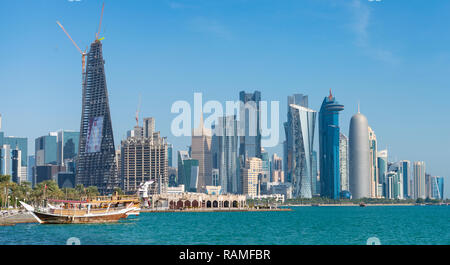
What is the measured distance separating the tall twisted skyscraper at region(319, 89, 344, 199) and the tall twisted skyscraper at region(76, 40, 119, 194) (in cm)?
5150

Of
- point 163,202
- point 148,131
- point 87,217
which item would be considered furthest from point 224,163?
point 87,217

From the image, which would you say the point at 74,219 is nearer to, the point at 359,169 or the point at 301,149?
the point at 359,169

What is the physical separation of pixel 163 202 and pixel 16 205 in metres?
54.1

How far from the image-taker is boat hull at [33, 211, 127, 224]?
4225 centimetres

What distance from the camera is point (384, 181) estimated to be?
184 meters

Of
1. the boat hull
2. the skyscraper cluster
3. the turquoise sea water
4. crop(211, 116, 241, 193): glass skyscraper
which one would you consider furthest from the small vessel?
crop(211, 116, 241, 193): glass skyscraper

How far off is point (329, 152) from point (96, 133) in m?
60.8

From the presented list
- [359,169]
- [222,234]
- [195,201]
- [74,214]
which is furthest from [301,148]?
[222,234]

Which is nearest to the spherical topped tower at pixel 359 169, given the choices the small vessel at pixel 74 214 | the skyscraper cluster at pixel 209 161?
the skyscraper cluster at pixel 209 161

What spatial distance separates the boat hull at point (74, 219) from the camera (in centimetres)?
4225

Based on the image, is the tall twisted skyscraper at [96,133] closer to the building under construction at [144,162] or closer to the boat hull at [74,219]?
the building under construction at [144,162]

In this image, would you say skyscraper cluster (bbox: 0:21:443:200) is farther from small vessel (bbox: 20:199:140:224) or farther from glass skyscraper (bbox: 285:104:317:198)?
small vessel (bbox: 20:199:140:224)

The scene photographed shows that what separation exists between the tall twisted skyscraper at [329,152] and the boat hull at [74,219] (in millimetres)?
67097
